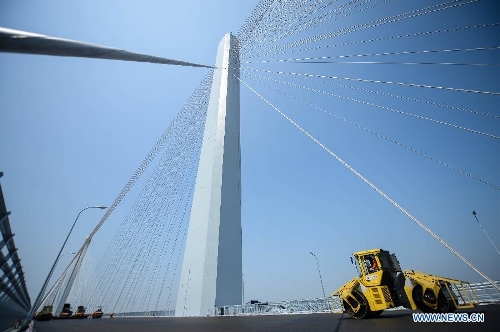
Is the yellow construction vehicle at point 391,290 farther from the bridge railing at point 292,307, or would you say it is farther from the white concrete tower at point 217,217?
the white concrete tower at point 217,217

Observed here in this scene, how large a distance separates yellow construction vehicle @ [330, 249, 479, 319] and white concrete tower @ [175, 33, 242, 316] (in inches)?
370

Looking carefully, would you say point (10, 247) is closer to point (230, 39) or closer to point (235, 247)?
point (235, 247)

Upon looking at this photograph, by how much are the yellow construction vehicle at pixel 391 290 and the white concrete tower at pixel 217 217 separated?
30.8 feet

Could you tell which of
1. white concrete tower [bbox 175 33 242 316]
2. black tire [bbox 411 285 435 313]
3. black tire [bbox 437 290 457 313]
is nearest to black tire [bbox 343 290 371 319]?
black tire [bbox 411 285 435 313]

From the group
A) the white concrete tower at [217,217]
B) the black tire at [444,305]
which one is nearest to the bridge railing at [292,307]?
the white concrete tower at [217,217]

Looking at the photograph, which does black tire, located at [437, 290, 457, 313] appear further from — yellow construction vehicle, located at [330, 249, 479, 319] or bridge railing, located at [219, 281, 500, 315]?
bridge railing, located at [219, 281, 500, 315]

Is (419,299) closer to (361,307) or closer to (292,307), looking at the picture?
(361,307)

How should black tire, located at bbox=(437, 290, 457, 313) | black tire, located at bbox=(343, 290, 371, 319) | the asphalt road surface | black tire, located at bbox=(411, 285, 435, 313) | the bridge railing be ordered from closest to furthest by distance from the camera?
the asphalt road surface < black tire, located at bbox=(437, 290, 457, 313) < black tire, located at bbox=(411, 285, 435, 313) < black tire, located at bbox=(343, 290, 371, 319) < the bridge railing

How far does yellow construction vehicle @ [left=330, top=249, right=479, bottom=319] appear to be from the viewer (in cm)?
611

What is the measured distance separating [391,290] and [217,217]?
11.6m

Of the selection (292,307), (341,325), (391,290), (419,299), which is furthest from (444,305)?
(292,307)

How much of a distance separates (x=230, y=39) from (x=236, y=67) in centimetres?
349

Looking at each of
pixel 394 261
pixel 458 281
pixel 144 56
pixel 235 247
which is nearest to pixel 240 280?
pixel 235 247

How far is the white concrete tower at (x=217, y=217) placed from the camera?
51.0ft
